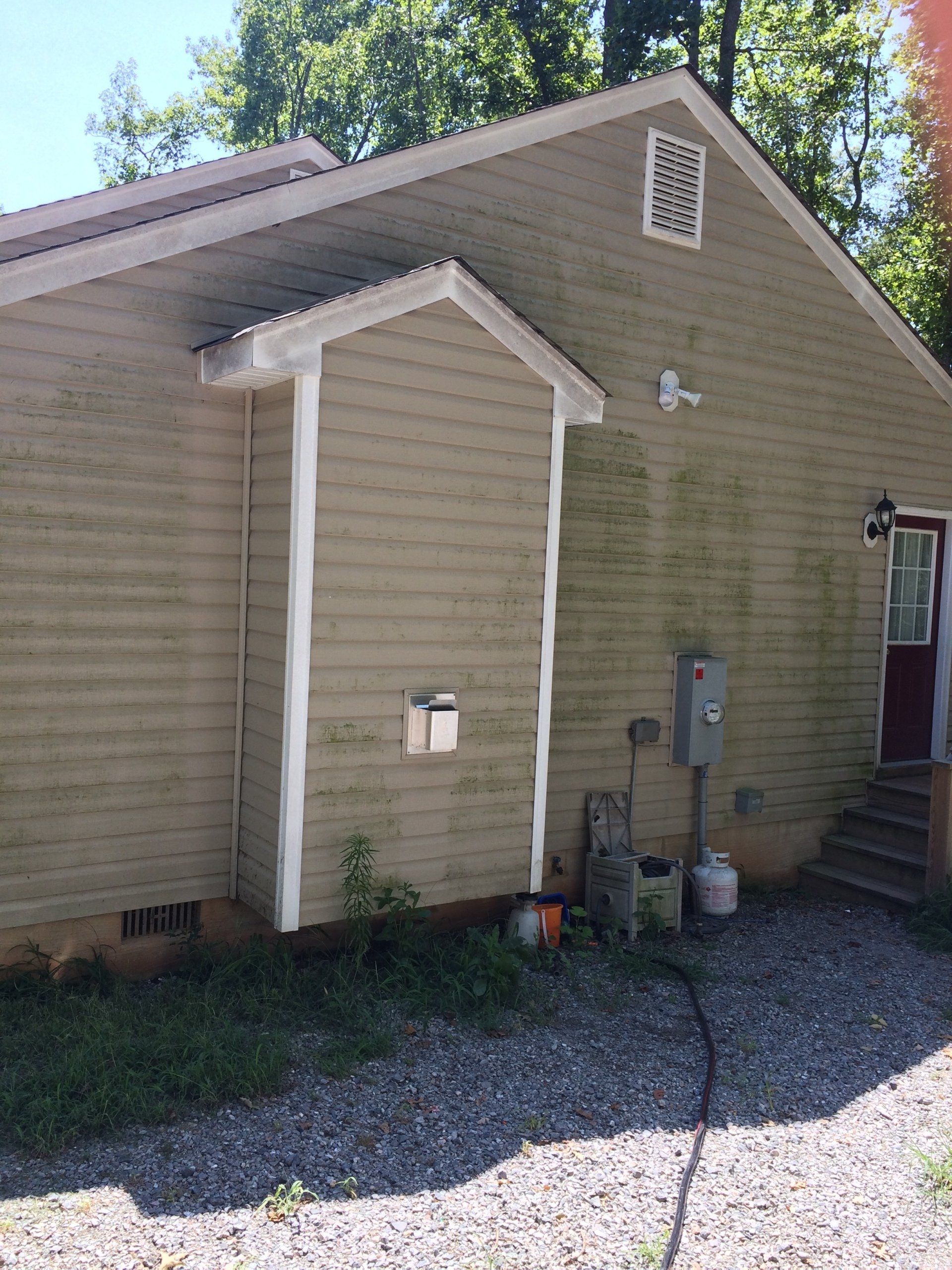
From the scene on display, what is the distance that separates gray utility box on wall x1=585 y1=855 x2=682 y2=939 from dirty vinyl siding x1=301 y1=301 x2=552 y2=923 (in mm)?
933

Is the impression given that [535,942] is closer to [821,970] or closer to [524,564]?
[821,970]

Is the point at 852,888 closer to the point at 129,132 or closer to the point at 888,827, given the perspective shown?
the point at 888,827

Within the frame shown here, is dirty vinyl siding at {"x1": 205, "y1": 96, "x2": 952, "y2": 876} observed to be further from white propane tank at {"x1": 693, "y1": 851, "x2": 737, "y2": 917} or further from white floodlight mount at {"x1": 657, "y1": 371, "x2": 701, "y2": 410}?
white propane tank at {"x1": 693, "y1": 851, "x2": 737, "y2": 917}

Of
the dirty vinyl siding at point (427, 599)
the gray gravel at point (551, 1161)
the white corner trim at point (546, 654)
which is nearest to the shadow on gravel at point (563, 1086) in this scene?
the gray gravel at point (551, 1161)

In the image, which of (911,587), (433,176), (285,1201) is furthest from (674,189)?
(285,1201)

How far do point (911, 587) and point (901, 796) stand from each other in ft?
5.92

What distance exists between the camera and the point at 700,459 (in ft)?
23.3

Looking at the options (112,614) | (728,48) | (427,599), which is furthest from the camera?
(728,48)

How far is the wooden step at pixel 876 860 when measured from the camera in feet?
24.0

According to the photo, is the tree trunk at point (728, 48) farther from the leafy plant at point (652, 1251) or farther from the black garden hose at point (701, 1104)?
the leafy plant at point (652, 1251)

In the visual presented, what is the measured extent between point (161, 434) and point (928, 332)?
14144 millimetres

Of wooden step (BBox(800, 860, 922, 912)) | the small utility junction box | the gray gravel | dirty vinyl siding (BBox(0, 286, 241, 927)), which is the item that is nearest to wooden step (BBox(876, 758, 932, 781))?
wooden step (BBox(800, 860, 922, 912))

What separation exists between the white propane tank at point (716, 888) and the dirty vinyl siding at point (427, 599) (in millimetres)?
1815

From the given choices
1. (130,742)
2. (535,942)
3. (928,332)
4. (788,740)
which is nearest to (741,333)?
(788,740)
